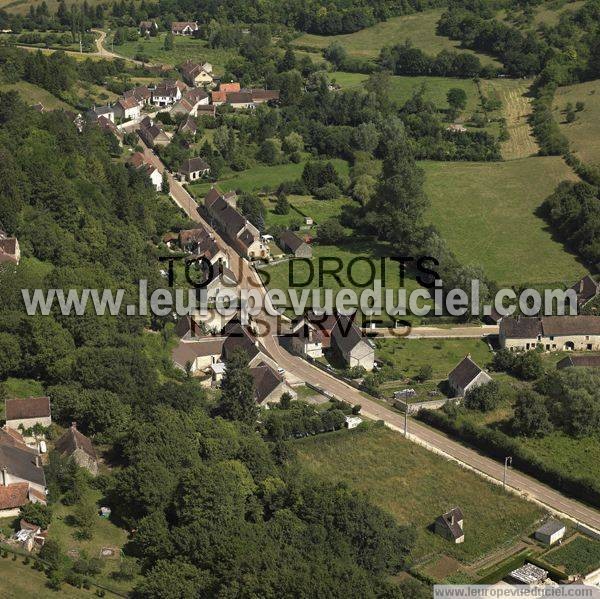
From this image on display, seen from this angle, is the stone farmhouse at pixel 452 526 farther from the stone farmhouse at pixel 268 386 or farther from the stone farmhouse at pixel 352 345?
the stone farmhouse at pixel 352 345

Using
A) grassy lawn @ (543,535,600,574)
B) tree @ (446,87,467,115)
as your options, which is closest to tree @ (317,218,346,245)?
tree @ (446,87,467,115)

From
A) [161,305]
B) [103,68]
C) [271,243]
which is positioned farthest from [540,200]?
[103,68]

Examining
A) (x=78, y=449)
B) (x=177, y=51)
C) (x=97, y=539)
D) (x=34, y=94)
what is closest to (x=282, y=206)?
(x=34, y=94)

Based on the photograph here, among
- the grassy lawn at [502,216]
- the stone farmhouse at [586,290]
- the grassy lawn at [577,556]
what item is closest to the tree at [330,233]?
the grassy lawn at [502,216]

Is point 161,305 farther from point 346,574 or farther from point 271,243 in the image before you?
point 346,574

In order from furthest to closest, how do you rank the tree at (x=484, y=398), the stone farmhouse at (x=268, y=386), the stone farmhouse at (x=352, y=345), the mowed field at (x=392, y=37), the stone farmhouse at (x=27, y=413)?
the mowed field at (x=392, y=37) < the stone farmhouse at (x=352, y=345) < the tree at (x=484, y=398) < the stone farmhouse at (x=268, y=386) < the stone farmhouse at (x=27, y=413)

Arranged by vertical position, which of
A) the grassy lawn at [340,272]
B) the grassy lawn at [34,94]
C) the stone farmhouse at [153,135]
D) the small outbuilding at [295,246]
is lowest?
the grassy lawn at [340,272]

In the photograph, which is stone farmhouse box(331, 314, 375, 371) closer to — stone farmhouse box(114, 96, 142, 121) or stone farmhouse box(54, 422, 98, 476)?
stone farmhouse box(54, 422, 98, 476)
